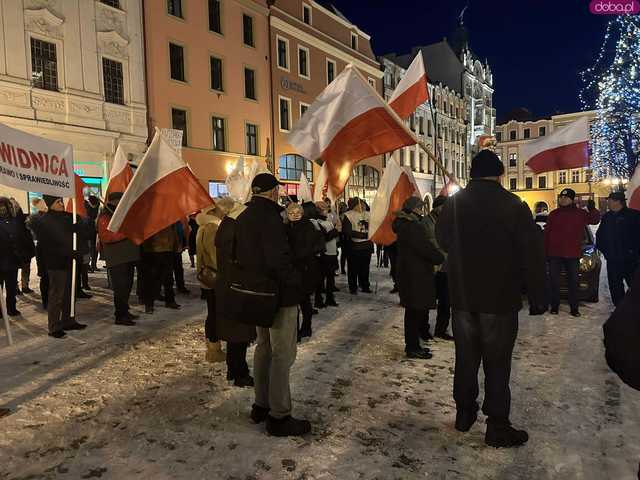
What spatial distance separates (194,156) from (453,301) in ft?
73.0

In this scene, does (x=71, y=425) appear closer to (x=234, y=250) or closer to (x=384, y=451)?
(x=234, y=250)

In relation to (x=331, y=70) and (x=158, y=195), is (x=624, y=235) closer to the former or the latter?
(x=158, y=195)

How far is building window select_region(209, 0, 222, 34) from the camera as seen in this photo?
83.6 ft

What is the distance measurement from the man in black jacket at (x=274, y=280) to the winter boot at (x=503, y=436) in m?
1.38

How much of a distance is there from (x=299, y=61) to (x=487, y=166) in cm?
2975

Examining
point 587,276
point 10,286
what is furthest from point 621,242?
point 10,286

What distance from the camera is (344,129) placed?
5777mm

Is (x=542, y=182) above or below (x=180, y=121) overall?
below

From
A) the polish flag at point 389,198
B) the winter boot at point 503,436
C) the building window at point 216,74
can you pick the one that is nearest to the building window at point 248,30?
the building window at point 216,74

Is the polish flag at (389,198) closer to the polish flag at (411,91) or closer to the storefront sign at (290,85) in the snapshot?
the polish flag at (411,91)

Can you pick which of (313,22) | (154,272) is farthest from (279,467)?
(313,22)

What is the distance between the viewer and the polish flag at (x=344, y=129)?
5598 millimetres

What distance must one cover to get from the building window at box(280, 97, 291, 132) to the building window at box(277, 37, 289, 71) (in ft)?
6.68

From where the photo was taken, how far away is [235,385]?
485 centimetres
